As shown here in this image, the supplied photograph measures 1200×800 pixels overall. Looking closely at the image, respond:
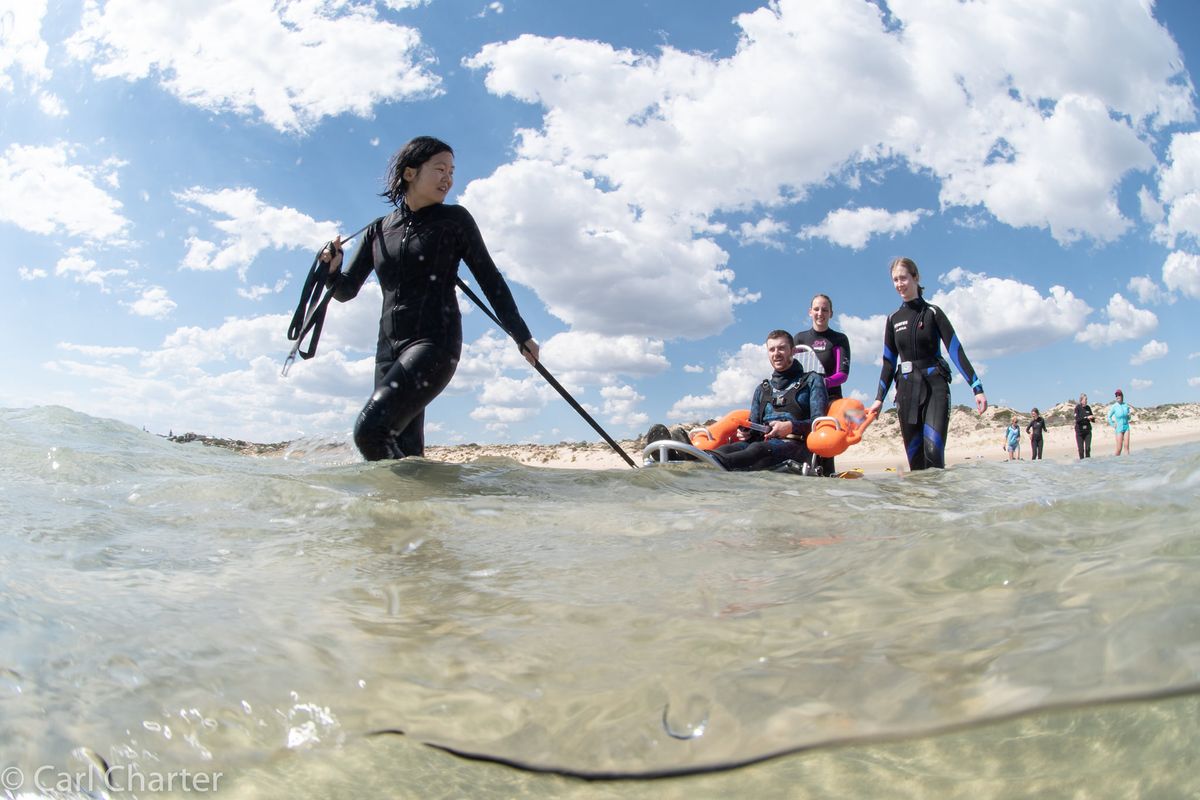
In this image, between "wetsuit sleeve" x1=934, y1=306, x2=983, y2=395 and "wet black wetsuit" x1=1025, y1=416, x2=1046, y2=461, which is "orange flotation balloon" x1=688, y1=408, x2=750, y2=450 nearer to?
"wetsuit sleeve" x1=934, y1=306, x2=983, y2=395

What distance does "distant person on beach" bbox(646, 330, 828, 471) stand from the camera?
6.01m

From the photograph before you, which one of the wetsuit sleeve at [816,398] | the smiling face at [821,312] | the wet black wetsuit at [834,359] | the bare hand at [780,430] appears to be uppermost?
the smiling face at [821,312]

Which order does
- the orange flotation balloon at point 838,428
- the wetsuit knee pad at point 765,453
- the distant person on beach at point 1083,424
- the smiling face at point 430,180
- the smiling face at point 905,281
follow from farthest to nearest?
the distant person on beach at point 1083,424 < the smiling face at point 905,281 < the wetsuit knee pad at point 765,453 < the orange flotation balloon at point 838,428 < the smiling face at point 430,180

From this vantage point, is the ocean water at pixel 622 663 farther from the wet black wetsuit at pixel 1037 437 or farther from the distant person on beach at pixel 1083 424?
the wet black wetsuit at pixel 1037 437

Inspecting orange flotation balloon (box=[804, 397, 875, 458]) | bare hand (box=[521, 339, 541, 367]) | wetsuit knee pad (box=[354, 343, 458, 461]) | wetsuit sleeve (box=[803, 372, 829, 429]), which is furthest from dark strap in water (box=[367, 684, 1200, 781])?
wetsuit sleeve (box=[803, 372, 829, 429])

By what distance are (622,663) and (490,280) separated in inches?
121

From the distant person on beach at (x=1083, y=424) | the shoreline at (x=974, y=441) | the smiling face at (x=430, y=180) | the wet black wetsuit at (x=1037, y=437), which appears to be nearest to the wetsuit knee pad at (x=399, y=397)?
the smiling face at (x=430, y=180)

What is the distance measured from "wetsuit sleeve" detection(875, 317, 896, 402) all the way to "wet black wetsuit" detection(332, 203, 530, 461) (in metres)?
4.11

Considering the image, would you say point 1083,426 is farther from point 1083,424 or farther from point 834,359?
point 834,359

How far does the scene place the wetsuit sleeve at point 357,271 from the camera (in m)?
4.14

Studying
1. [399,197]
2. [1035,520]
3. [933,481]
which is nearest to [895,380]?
[933,481]

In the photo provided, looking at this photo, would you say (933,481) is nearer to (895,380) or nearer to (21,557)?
(895,380)

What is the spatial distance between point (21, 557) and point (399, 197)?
9.13ft

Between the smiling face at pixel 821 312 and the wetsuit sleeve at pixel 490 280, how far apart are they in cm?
390
